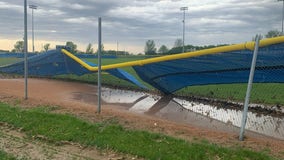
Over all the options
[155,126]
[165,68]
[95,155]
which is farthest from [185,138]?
[165,68]

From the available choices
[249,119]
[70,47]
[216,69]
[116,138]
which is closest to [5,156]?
[116,138]

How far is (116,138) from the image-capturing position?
6.42 metres

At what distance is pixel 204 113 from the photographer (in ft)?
33.7

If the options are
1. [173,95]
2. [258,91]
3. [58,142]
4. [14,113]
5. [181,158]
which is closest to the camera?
[181,158]

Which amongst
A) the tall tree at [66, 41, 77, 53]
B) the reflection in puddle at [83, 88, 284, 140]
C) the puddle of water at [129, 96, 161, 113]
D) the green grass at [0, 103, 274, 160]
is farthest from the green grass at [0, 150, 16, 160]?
the tall tree at [66, 41, 77, 53]

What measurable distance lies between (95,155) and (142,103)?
20.7 ft

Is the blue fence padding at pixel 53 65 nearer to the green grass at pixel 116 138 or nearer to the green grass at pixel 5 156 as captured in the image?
the green grass at pixel 116 138

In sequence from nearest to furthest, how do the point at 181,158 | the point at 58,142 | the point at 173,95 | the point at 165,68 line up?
the point at 181,158 < the point at 58,142 < the point at 165,68 < the point at 173,95

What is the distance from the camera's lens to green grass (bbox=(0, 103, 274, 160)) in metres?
5.55

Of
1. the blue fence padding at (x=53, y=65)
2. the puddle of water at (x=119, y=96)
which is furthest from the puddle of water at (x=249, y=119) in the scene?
the blue fence padding at (x=53, y=65)

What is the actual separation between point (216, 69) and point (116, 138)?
4.93 metres

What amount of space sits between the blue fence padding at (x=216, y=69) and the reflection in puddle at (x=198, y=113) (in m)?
0.78

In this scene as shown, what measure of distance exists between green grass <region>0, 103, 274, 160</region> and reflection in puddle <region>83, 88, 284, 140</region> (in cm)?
249

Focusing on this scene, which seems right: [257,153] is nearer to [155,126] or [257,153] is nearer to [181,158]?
[181,158]
